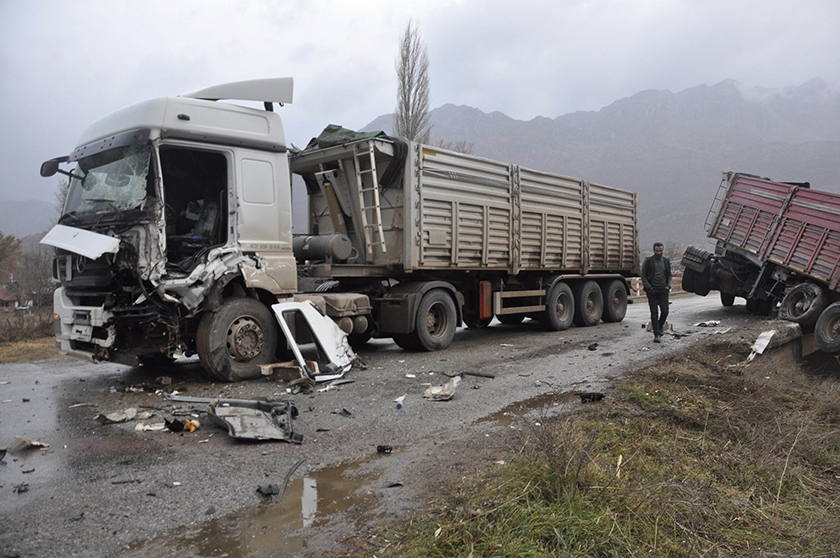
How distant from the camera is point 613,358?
791 centimetres

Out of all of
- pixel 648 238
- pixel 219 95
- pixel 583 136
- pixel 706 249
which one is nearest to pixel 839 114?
pixel 583 136

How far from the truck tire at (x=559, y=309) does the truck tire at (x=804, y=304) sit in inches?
159

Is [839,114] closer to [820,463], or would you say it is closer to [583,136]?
[583,136]

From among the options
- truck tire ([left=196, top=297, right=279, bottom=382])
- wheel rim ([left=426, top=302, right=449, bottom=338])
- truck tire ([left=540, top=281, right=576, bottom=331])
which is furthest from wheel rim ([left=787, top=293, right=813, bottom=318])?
truck tire ([left=196, top=297, right=279, bottom=382])

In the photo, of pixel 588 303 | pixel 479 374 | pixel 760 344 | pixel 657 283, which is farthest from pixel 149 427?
pixel 588 303

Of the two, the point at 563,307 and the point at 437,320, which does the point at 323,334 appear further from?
the point at 563,307

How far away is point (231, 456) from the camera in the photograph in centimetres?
412

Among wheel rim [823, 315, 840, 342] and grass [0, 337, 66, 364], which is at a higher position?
wheel rim [823, 315, 840, 342]

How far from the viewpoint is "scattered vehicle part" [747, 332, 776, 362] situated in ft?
27.0

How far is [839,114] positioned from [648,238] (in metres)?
152

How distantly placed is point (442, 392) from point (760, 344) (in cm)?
553

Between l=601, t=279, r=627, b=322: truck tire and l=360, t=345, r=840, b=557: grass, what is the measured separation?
7700mm

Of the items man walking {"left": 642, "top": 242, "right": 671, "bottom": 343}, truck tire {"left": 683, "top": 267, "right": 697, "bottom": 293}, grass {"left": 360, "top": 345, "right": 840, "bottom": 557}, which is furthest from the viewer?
truck tire {"left": 683, "top": 267, "right": 697, "bottom": 293}

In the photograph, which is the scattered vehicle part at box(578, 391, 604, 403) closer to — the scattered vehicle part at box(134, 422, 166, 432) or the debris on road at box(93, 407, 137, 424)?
the scattered vehicle part at box(134, 422, 166, 432)
